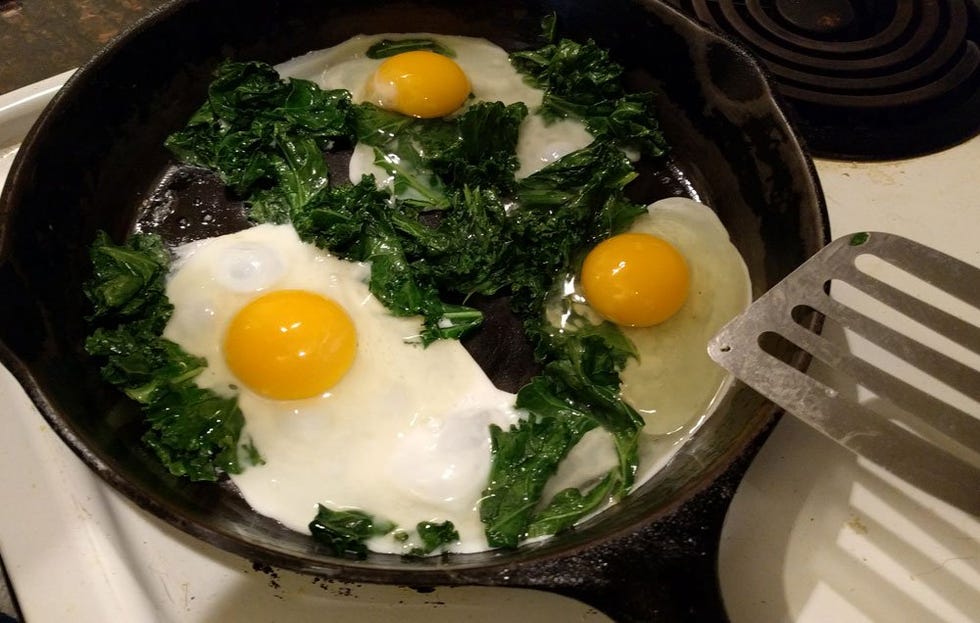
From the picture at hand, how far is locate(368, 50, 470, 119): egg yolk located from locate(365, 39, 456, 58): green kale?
0.37 ft

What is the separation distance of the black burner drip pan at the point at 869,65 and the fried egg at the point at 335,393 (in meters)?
1.39

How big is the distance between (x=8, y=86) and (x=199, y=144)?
106cm

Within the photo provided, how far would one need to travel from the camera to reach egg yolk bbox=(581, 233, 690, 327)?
6.43 feet

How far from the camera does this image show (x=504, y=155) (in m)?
2.26

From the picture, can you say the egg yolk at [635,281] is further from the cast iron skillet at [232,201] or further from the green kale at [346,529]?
the green kale at [346,529]

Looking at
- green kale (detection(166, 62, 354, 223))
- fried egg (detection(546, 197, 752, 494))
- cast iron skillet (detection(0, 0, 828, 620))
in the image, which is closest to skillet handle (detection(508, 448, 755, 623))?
cast iron skillet (detection(0, 0, 828, 620))

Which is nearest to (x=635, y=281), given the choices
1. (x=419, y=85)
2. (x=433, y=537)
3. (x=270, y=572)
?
(x=433, y=537)

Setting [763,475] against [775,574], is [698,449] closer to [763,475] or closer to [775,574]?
[763,475]

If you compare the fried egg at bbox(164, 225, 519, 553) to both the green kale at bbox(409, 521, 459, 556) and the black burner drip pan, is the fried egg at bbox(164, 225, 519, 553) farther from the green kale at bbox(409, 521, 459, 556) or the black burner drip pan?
the black burner drip pan

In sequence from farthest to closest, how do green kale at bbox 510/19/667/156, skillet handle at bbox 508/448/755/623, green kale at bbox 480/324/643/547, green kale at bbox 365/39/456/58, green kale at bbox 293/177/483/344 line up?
green kale at bbox 365/39/456/58
green kale at bbox 510/19/667/156
green kale at bbox 293/177/483/344
green kale at bbox 480/324/643/547
skillet handle at bbox 508/448/755/623

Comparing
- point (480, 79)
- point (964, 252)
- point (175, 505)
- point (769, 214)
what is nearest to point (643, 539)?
point (175, 505)

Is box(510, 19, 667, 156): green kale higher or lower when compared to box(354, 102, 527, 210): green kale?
higher

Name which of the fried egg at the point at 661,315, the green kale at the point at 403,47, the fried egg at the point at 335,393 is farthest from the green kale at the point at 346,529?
the green kale at the point at 403,47

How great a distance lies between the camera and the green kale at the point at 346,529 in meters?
1.63
